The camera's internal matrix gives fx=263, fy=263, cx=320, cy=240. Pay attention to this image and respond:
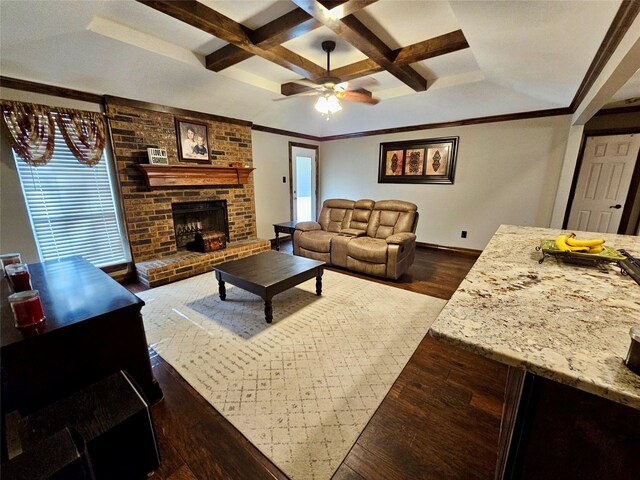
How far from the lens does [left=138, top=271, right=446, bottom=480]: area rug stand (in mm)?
1399

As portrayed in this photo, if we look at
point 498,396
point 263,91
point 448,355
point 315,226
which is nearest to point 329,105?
point 263,91

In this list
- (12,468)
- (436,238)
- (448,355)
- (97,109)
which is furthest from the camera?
(436,238)

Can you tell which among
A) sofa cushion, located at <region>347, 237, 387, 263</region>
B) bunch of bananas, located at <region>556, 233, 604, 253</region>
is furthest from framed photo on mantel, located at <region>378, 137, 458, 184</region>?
bunch of bananas, located at <region>556, 233, 604, 253</region>

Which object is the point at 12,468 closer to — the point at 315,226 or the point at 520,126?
the point at 315,226

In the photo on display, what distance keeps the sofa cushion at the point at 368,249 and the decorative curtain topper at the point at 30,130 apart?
3.50 metres

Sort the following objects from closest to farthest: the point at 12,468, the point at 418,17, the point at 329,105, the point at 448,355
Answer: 1. the point at 12,468
2. the point at 448,355
3. the point at 418,17
4. the point at 329,105

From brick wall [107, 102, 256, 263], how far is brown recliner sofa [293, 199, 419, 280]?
5.32 feet

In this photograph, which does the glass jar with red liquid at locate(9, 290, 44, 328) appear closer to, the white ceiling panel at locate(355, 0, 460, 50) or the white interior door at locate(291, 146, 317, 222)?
the white ceiling panel at locate(355, 0, 460, 50)

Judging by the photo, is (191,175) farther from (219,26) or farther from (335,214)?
(335,214)

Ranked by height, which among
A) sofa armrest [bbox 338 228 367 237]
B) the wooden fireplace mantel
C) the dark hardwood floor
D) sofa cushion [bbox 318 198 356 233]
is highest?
the wooden fireplace mantel

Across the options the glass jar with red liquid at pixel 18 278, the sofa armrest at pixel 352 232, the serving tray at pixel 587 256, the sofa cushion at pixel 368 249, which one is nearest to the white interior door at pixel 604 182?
the sofa cushion at pixel 368 249

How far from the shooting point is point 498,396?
1.62 meters

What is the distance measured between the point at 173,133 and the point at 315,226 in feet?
7.98

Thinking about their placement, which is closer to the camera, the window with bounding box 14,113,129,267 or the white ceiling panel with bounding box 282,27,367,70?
the white ceiling panel with bounding box 282,27,367,70
